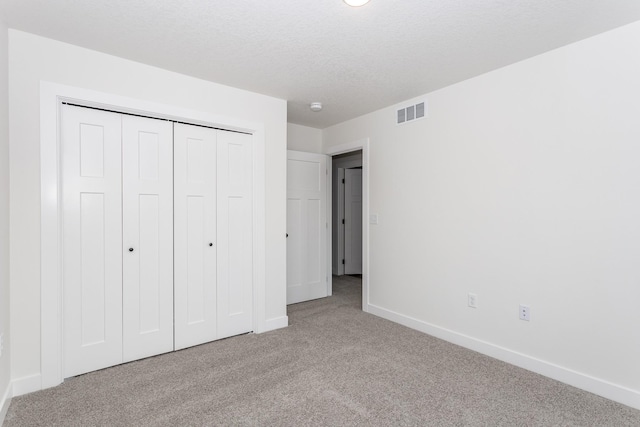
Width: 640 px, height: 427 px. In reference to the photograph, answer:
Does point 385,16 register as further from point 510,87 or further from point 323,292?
point 323,292

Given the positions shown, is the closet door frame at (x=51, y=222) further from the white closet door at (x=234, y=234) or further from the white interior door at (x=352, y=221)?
the white interior door at (x=352, y=221)

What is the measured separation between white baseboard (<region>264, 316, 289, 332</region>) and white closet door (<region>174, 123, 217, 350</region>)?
0.53m

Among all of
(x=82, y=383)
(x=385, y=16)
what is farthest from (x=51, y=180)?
(x=385, y=16)

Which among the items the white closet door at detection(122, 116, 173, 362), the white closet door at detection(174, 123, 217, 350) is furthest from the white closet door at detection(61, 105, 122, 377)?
the white closet door at detection(174, 123, 217, 350)

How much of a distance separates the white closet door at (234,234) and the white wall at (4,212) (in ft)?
4.79

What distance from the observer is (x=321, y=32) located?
2117mm

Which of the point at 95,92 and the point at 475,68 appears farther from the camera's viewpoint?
the point at 475,68

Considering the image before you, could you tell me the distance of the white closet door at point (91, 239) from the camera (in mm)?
2350

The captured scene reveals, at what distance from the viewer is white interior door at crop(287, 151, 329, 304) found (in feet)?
13.9

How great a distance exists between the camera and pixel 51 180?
222cm

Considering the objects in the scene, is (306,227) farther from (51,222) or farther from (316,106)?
(51,222)

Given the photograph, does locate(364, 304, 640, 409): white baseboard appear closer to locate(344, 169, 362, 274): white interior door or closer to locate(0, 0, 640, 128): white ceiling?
locate(0, 0, 640, 128): white ceiling

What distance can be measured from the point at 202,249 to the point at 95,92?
4.89 ft

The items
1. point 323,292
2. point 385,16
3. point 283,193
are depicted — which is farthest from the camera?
point 323,292
